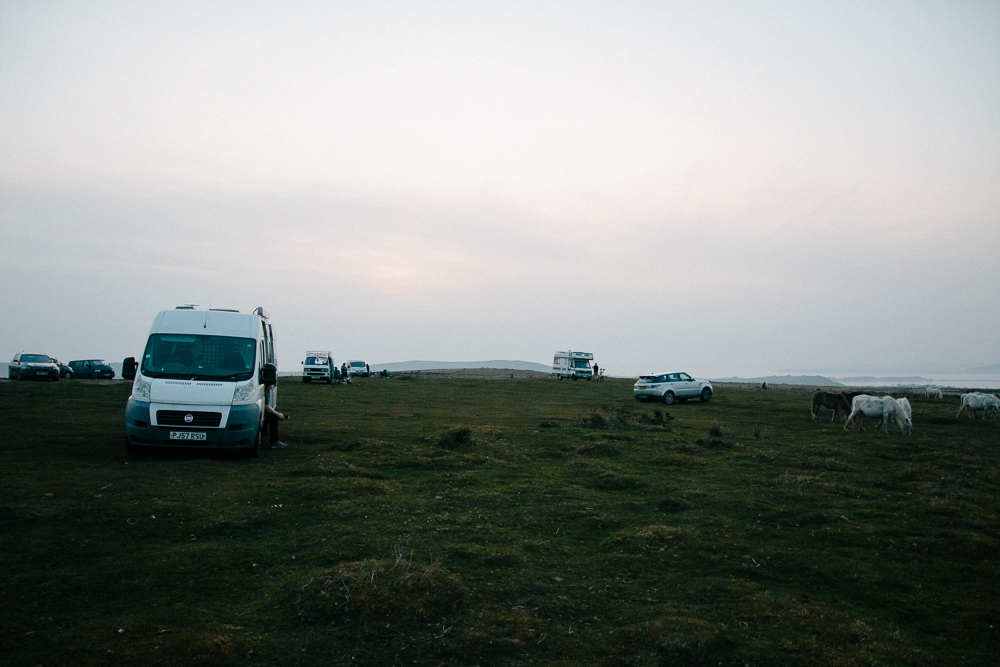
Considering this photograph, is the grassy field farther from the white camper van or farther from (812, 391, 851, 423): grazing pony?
(812, 391, 851, 423): grazing pony

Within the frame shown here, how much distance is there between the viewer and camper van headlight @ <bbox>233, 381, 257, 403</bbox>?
45.9 feet

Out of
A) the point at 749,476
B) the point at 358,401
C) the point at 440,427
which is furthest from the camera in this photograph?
the point at 358,401

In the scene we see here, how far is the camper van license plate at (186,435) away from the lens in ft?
44.8

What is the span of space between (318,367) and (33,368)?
19883mm

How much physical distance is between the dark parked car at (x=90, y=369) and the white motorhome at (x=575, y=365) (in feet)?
144

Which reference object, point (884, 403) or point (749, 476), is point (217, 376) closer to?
point (749, 476)

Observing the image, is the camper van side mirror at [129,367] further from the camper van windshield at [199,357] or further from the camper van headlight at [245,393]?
the camper van headlight at [245,393]

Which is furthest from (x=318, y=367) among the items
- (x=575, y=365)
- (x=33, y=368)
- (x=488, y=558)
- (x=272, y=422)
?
(x=488, y=558)

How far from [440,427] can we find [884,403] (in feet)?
54.6

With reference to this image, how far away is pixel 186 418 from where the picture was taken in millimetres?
13664

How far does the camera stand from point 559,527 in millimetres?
9641

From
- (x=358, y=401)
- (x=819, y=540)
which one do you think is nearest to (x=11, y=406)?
(x=358, y=401)

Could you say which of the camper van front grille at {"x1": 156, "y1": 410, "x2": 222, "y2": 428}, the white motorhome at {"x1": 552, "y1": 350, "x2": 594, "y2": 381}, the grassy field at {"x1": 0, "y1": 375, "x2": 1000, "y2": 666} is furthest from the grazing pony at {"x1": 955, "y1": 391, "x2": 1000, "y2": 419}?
the white motorhome at {"x1": 552, "y1": 350, "x2": 594, "y2": 381}

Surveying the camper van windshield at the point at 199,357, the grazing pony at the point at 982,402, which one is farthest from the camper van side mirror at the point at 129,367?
the grazing pony at the point at 982,402
